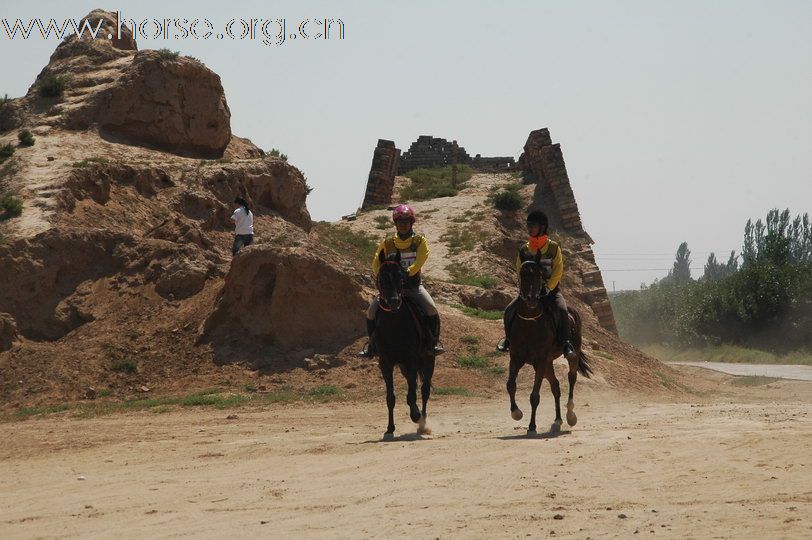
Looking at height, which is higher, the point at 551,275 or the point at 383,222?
the point at 383,222

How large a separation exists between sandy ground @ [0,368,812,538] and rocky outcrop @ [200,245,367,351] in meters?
6.40


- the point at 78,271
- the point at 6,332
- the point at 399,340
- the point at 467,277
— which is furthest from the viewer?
the point at 467,277

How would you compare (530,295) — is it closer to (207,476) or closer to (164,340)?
(207,476)

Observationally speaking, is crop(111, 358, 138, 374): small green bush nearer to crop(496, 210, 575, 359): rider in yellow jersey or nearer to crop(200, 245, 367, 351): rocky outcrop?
crop(200, 245, 367, 351): rocky outcrop

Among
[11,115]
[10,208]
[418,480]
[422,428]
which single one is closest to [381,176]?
[11,115]

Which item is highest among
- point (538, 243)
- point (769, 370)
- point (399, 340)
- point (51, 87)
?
point (51, 87)

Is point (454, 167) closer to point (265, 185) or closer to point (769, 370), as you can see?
point (769, 370)

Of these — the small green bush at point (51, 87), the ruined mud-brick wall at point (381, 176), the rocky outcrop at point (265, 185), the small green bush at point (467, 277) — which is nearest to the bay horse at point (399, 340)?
the rocky outcrop at point (265, 185)

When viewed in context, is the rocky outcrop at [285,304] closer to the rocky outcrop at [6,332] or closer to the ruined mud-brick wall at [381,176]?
the rocky outcrop at [6,332]

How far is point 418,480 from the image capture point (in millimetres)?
9992

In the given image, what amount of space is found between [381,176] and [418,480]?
34.3 metres

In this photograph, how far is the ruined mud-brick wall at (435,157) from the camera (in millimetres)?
51219

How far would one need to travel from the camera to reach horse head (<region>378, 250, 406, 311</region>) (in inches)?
532

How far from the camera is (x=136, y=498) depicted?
9.62 meters
